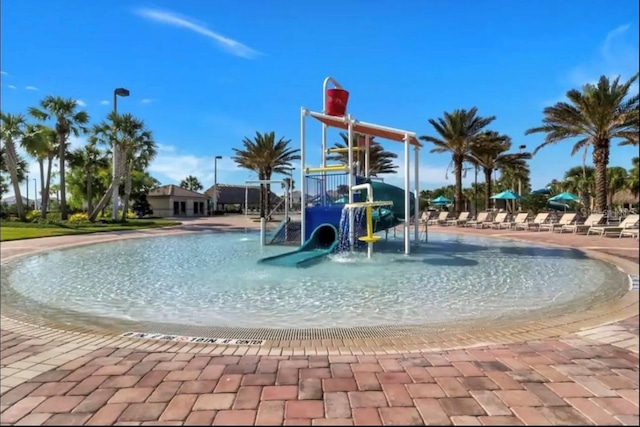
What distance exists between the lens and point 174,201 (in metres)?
54.8

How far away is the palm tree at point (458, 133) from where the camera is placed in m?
29.9

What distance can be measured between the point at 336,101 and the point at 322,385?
11.0m

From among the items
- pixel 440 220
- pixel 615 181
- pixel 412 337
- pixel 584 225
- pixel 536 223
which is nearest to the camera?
pixel 412 337

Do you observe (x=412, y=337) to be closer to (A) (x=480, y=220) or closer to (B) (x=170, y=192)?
(A) (x=480, y=220)

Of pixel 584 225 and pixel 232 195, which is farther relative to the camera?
pixel 232 195

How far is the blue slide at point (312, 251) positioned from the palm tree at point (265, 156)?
2171 cm

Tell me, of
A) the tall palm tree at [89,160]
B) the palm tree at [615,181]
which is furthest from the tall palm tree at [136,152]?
the palm tree at [615,181]

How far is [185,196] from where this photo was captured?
5616 centimetres

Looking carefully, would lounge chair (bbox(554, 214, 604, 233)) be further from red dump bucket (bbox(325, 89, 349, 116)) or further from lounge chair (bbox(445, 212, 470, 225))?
red dump bucket (bbox(325, 89, 349, 116))

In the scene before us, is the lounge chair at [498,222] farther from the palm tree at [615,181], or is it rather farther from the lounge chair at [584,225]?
the palm tree at [615,181]

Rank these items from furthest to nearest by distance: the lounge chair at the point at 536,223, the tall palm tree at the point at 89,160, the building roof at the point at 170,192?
the building roof at the point at 170,192, the tall palm tree at the point at 89,160, the lounge chair at the point at 536,223

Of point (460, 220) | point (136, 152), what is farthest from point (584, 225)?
point (136, 152)

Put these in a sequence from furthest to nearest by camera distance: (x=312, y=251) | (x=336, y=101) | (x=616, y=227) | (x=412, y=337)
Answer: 1. (x=616, y=227)
2. (x=336, y=101)
3. (x=312, y=251)
4. (x=412, y=337)

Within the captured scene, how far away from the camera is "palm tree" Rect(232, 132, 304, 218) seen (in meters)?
35.9
